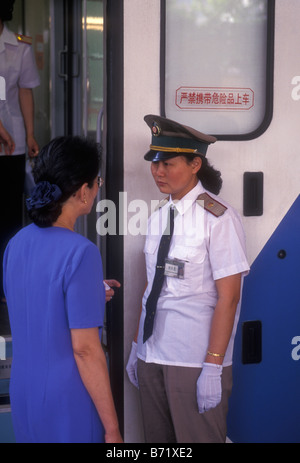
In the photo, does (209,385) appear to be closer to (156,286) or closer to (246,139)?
(156,286)

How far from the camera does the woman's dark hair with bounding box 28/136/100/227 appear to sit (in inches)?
65.9

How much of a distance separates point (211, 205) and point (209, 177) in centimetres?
15

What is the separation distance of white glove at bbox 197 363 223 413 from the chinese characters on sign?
0.95 meters

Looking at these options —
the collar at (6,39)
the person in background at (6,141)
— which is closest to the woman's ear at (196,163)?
the person in background at (6,141)

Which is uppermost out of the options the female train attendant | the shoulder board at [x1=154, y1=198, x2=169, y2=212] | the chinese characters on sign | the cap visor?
the chinese characters on sign

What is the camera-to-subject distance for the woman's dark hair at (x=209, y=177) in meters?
2.22

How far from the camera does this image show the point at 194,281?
6.88 ft

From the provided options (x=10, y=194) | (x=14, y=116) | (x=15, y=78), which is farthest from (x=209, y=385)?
(x=15, y=78)

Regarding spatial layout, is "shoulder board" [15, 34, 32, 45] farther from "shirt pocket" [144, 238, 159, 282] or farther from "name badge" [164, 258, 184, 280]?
"name badge" [164, 258, 184, 280]

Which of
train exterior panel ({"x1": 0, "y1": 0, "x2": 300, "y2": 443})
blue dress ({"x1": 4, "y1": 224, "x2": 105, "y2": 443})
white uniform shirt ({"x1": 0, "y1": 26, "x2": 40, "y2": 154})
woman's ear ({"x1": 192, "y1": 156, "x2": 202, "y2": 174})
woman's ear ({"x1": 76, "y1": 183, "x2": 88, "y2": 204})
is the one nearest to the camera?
blue dress ({"x1": 4, "y1": 224, "x2": 105, "y2": 443})

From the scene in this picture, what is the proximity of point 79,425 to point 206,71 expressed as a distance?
1355mm

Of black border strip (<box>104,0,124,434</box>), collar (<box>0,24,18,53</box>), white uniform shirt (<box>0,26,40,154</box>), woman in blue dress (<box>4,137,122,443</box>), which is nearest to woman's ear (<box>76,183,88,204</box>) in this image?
woman in blue dress (<box>4,137,122,443</box>)

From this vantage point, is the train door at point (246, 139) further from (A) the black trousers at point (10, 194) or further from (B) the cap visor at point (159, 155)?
(A) the black trousers at point (10, 194)
